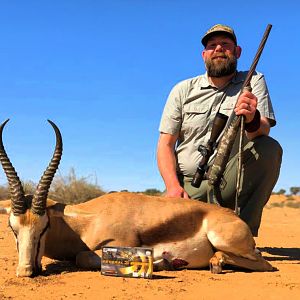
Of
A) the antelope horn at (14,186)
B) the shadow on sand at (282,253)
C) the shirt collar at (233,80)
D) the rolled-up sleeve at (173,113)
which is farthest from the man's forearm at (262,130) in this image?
the antelope horn at (14,186)

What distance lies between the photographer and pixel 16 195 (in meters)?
5.27

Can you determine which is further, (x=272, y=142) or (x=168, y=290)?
(x=272, y=142)

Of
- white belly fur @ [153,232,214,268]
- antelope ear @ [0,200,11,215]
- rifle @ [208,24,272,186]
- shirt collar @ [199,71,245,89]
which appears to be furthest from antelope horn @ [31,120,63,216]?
shirt collar @ [199,71,245,89]

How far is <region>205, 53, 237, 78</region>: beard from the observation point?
7328 mm

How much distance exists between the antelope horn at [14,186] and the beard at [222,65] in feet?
10.5

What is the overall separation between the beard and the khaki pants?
1.10 m

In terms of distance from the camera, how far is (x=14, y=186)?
538cm

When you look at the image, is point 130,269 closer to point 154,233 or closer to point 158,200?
point 154,233

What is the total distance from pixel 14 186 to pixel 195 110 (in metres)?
3.11

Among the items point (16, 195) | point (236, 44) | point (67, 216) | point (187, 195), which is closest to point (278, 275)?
point (187, 195)

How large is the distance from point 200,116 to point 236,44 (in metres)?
1.25

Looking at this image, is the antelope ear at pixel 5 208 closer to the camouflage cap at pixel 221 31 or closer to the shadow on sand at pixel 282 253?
the shadow on sand at pixel 282 253

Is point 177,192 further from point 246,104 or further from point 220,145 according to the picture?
point 246,104

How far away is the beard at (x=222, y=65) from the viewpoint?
24.0 feet
